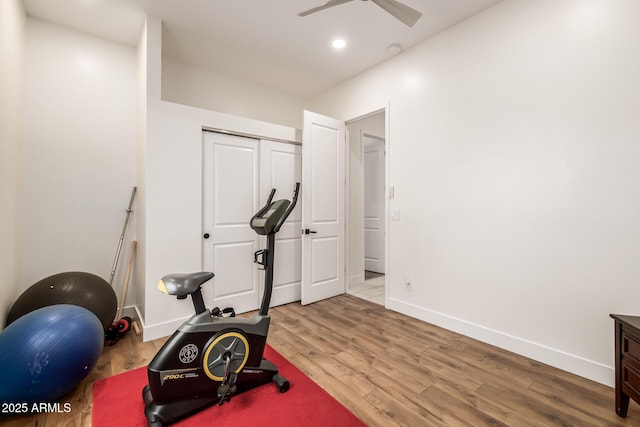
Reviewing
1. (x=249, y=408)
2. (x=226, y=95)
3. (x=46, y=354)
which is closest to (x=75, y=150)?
(x=226, y=95)

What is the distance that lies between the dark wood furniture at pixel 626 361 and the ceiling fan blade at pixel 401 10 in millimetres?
2362

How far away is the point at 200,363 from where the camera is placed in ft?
5.22

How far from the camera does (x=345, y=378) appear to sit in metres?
1.91

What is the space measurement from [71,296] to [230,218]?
4.67 feet

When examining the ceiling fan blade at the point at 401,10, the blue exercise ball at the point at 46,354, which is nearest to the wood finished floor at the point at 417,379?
the blue exercise ball at the point at 46,354

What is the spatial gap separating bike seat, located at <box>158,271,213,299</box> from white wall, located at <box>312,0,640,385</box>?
222 centimetres

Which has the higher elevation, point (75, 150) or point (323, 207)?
point (75, 150)

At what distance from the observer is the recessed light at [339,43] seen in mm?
2918

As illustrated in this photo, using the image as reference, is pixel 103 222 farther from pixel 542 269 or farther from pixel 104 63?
pixel 542 269

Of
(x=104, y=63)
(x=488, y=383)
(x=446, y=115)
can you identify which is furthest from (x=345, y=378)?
(x=104, y=63)

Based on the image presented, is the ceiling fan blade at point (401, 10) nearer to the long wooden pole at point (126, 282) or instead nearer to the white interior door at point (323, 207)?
the white interior door at point (323, 207)

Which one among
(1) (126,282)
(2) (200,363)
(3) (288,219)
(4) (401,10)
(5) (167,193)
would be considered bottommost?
(2) (200,363)

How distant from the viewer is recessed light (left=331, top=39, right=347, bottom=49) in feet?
9.57

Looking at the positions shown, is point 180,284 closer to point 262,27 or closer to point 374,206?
point 262,27
